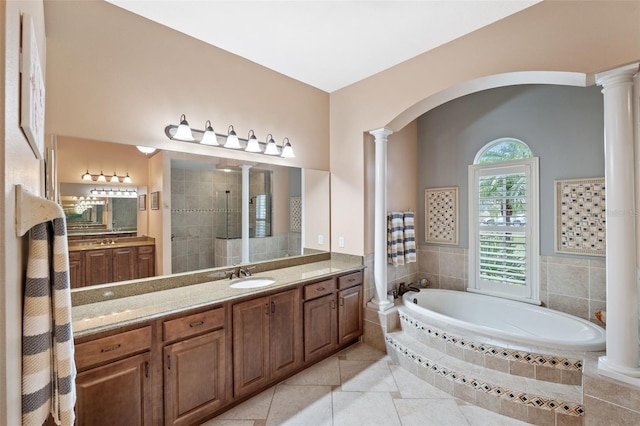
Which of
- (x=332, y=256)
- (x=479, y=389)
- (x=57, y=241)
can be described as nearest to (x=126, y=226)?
(x=57, y=241)

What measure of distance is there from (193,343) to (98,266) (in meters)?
0.89

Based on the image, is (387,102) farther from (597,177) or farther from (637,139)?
(597,177)

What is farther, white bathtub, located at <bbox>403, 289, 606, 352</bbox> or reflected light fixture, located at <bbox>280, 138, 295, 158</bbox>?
reflected light fixture, located at <bbox>280, 138, 295, 158</bbox>

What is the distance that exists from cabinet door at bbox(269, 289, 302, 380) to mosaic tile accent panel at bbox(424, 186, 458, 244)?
2.30 meters

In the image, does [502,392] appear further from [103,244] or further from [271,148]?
[103,244]

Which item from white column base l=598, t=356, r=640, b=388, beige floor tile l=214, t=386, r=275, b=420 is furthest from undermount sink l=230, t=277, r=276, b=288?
white column base l=598, t=356, r=640, b=388

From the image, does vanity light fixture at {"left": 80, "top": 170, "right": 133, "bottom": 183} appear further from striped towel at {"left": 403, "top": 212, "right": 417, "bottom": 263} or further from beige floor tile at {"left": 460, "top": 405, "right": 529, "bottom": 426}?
beige floor tile at {"left": 460, "top": 405, "right": 529, "bottom": 426}

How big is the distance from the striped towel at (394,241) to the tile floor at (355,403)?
1.15 m

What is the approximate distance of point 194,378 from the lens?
1.97 metres

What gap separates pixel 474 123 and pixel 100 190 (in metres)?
3.99

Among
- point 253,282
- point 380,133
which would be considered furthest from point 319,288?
point 380,133

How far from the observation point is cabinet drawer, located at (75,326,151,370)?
1554 millimetres

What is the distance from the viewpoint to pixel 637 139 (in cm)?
180

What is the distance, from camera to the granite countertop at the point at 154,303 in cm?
167
